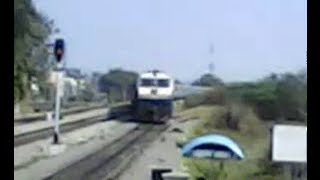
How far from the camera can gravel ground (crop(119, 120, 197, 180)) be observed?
5.13 meters

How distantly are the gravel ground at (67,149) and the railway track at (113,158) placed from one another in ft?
0.27

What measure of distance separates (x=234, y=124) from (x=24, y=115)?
347cm

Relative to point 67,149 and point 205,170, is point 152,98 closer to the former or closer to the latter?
point 67,149

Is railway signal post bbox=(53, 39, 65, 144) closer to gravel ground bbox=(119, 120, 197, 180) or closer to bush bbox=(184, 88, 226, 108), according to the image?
gravel ground bbox=(119, 120, 197, 180)

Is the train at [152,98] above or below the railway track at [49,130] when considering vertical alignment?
above

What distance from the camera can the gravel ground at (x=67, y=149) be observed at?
16.8 ft

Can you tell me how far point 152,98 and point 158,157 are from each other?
4.50m

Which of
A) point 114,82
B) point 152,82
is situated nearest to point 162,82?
point 152,82

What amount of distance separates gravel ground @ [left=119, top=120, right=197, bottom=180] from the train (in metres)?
2.19

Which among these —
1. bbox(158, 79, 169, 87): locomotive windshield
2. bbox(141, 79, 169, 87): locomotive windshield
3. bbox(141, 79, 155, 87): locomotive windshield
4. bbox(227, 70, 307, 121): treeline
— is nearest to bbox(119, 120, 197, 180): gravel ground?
bbox(227, 70, 307, 121): treeline

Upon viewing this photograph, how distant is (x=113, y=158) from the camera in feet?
22.2

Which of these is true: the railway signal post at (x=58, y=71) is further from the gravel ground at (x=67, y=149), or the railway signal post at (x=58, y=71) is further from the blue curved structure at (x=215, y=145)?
the blue curved structure at (x=215, y=145)

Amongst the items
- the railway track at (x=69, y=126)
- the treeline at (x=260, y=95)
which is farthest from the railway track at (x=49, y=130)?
the treeline at (x=260, y=95)
